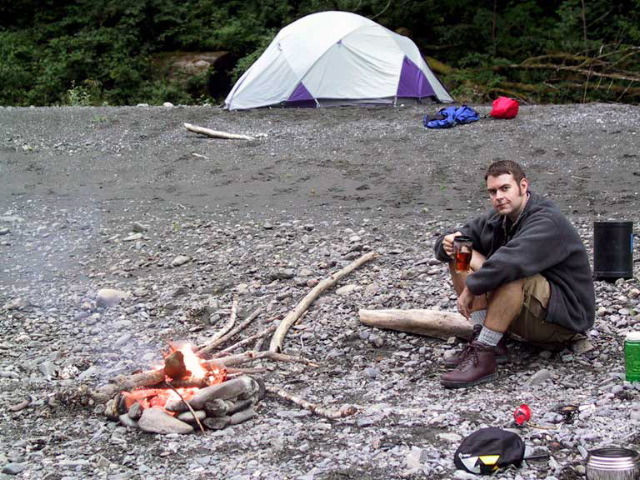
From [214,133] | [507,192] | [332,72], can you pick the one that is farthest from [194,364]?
[332,72]

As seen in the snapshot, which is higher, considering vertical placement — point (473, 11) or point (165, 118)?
point (473, 11)

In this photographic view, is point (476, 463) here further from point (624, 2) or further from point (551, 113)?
point (624, 2)

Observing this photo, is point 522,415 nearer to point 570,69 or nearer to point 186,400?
point 186,400

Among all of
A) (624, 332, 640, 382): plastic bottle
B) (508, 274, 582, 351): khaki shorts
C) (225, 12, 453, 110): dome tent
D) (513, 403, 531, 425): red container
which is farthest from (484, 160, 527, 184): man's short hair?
(225, 12, 453, 110): dome tent

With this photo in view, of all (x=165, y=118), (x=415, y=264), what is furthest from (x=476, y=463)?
(x=165, y=118)

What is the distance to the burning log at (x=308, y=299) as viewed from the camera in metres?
5.60

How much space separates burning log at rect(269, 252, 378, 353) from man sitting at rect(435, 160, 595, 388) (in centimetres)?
126

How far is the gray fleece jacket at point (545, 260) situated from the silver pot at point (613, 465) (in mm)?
1347

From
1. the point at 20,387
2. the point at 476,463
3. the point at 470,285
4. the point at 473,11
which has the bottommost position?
the point at 20,387

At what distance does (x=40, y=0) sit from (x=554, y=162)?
16974 millimetres

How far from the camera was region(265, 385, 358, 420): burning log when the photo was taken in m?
4.39

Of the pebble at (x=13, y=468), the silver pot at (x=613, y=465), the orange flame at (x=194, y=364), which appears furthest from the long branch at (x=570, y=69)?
the pebble at (x=13, y=468)

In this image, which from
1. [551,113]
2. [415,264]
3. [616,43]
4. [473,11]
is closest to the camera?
[415,264]

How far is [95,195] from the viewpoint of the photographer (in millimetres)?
10109
